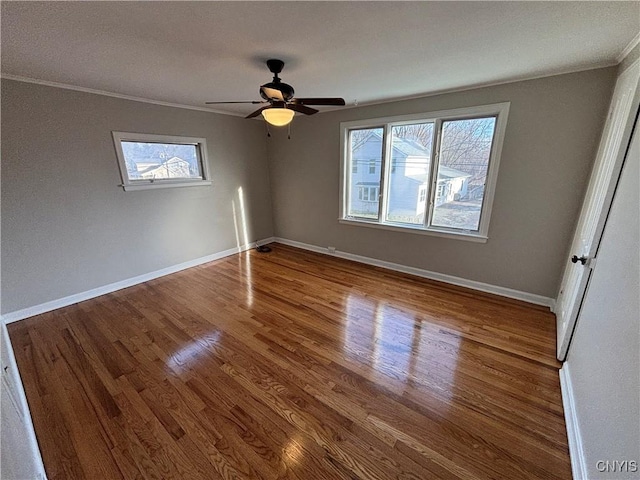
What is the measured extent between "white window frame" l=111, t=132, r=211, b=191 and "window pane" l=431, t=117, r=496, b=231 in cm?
346

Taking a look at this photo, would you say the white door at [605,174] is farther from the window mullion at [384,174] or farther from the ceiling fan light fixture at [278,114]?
the ceiling fan light fixture at [278,114]

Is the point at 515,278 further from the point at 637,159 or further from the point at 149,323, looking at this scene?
the point at 149,323

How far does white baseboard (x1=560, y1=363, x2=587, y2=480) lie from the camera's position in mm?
1260

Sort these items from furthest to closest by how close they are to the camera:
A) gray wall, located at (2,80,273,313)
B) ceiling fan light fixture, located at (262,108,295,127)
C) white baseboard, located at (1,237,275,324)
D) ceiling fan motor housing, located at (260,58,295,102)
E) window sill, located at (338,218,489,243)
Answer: window sill, located at (338,218,489,243) < white baseboard, located at (1,237,275,324) < gray wall, located at (2,80,273,313) < ceiling fan light fixture, located at (262,108,295,127) < ceiling fan motor housing, located at (260,58,295,102)

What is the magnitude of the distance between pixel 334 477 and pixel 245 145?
451 cm

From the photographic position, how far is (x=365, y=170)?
394 cm

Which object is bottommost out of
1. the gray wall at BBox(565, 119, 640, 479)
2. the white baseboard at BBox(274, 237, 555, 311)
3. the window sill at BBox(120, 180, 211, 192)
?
the white baseboard at BBox(274, 237, 555, 311)

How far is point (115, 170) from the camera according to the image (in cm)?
310

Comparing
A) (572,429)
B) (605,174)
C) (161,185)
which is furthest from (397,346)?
(161,185)

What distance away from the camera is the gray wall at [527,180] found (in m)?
2.38

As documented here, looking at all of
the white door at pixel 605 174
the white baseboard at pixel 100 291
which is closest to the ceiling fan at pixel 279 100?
the white door at pixel 605 174

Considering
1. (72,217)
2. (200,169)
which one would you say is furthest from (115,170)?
(200,169)

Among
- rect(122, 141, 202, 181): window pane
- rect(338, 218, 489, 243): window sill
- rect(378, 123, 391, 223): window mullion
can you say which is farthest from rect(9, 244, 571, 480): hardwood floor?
rect(122, 141, 202, 181): window pane

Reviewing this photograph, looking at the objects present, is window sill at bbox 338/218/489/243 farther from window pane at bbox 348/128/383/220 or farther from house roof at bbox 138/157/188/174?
house roof at bbox 138/157/188/174
